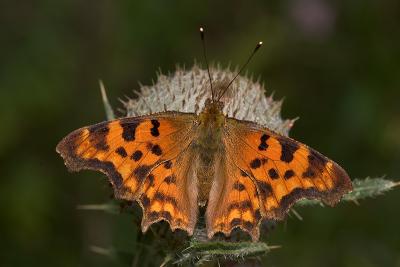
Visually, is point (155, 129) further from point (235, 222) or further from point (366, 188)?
point (366, 188)

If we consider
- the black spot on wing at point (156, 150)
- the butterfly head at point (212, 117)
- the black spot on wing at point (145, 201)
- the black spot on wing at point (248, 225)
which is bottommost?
the black spot on wing at point (248, 225)

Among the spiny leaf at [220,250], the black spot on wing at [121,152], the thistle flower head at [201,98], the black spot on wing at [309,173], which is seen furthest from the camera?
the thistle flower head at [201,98]

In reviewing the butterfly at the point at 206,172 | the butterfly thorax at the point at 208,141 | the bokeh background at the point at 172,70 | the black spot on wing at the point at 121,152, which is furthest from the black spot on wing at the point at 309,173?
the bokeh background at the point at 172,70

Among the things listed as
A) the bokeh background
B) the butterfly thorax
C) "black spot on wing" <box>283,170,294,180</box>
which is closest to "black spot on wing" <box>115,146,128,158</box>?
the butterfly thorax

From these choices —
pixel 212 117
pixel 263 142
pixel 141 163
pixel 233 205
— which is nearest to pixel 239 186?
pixel 233 205

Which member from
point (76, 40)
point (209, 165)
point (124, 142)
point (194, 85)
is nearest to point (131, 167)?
point (124, 142)

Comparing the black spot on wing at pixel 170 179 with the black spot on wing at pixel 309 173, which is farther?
the black spot on wing at pixel 170 179

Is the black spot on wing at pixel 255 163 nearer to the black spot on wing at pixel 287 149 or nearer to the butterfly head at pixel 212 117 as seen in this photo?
the black spot on wing at pixel 287 149

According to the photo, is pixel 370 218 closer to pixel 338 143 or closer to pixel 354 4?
pixel 338 143

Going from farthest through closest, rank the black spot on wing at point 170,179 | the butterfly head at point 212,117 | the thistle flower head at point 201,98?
the thistle flower head at point 201,98
the butterfly head at point 212,117
the black spot on wing at point 170,179

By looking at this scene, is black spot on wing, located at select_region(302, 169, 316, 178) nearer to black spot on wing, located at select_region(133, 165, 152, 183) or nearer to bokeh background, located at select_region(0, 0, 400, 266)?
black spot on wing, located at select_region(133, 165, 152, 183)

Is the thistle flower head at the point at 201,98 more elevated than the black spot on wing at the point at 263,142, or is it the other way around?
the thistle flower head at the point at 201,98
